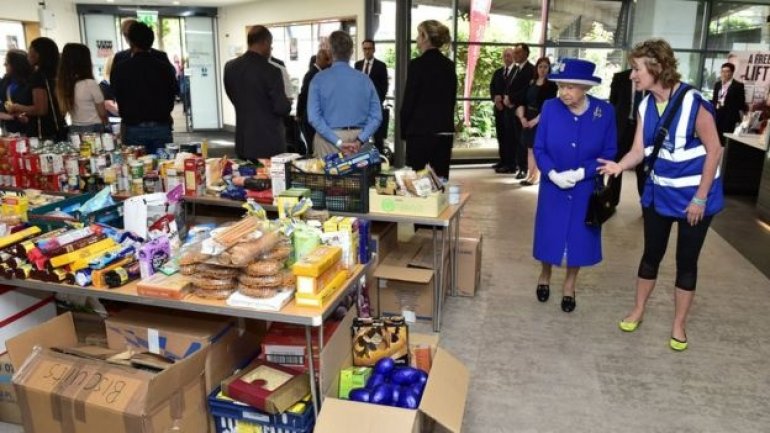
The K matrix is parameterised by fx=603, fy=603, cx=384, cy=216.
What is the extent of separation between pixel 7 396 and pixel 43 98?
297 cm

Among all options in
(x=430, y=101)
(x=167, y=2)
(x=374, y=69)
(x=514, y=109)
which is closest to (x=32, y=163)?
(x=430, y=101)

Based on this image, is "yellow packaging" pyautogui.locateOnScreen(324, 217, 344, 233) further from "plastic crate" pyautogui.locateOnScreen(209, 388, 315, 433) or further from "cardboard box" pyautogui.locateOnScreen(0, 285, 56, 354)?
"cardboard box" pyautogui.locateOnScreen(0, 285, 56, 354)

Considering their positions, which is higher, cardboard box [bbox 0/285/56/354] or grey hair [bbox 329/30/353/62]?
grey hair [bbox 329/30/353/62]

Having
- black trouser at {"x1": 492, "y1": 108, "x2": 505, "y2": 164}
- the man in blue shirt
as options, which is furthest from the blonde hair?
black trouser at {"x1": 492, "y1": 108, "x2": 505, "y2": 164}

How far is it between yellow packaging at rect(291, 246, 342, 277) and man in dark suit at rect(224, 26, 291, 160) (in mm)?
2175

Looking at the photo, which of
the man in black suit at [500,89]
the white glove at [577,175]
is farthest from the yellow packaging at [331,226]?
the man in black suit at [500,89]

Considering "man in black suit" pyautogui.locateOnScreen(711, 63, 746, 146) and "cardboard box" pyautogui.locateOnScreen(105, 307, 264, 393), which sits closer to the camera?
"cardboard box" pyautogui.locateOnScreen(105, 307, 264, 393)

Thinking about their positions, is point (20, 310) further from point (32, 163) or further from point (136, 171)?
point (32, 163)

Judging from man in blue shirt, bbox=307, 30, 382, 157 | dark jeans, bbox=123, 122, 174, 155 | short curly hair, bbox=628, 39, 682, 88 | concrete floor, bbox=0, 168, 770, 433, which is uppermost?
short curly hair, bbox=628, 39, 682, 88

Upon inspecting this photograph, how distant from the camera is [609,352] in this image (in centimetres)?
310

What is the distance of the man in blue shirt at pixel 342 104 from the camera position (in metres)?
3.92

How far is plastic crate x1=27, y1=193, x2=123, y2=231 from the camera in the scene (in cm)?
258

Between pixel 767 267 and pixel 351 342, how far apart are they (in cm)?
351

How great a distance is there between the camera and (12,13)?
31.0 ft
